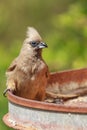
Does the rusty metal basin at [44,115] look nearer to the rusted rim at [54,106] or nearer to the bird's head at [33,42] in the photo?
the rusted rim at [54,106]

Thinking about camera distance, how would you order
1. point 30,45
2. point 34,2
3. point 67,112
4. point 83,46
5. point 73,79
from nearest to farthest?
point 67,112, point 73,79, point 30,45, point 83,46, point 34,2

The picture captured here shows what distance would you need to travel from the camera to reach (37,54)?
5.16 m

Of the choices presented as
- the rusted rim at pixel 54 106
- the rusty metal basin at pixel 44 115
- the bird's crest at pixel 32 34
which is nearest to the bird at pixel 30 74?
the bird's crest at pixel 32 34

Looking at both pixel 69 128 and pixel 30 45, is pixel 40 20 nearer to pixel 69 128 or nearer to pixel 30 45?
pixel 30 45

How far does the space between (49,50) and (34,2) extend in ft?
5.72

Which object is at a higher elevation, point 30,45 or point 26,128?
point 30,45

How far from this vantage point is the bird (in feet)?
15.8

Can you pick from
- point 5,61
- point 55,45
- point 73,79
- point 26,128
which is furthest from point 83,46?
point 26,128

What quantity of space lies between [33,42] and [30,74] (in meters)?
0.22

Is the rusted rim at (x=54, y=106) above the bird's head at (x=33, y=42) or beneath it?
beneath

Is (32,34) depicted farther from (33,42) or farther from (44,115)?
(44,115)

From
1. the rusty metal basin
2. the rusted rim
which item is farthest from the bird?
the rusted rim

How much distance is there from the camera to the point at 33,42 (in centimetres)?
493

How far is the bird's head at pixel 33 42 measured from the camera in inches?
188
